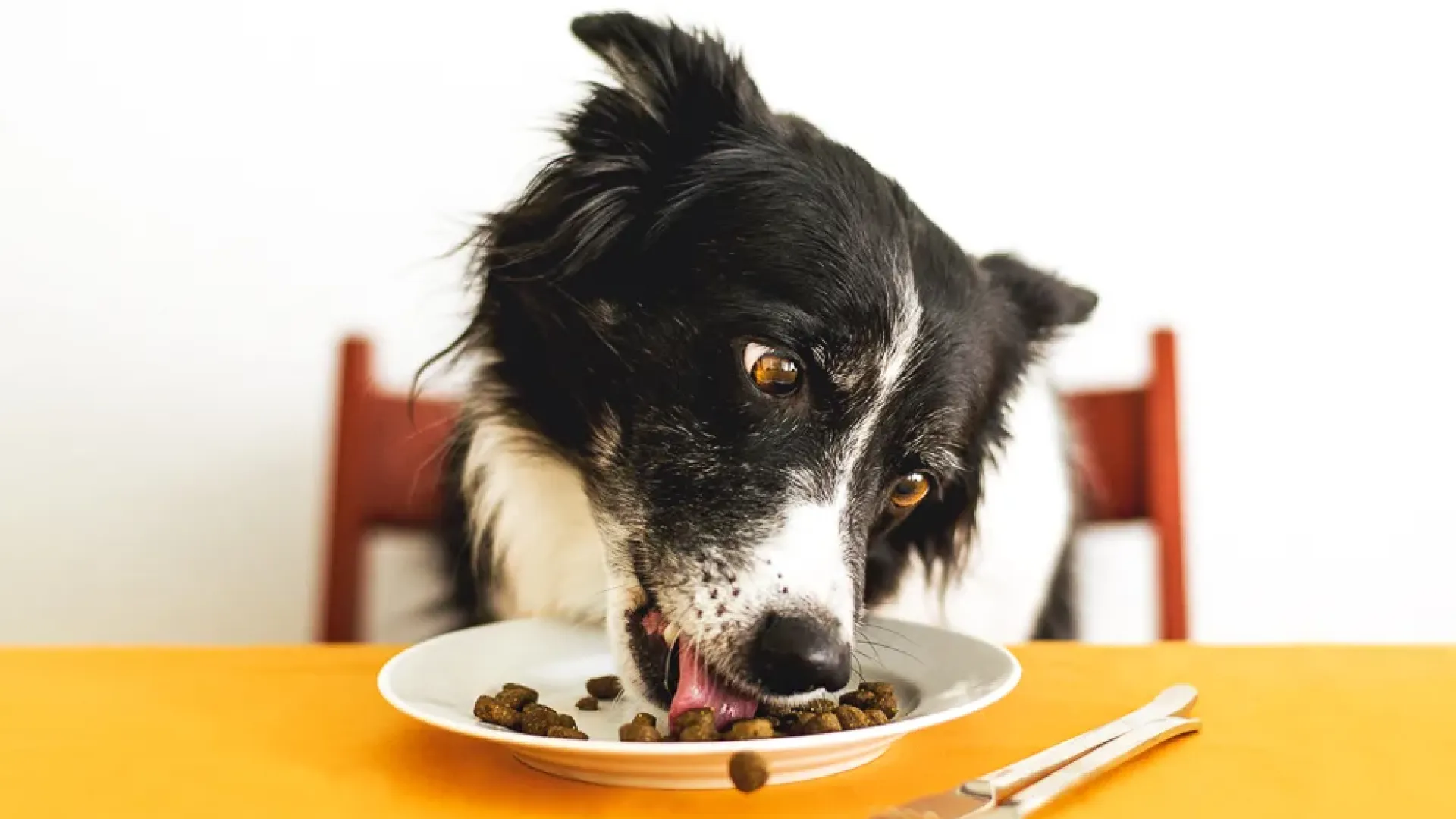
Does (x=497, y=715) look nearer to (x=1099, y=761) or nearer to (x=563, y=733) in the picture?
(x=563, y=733)

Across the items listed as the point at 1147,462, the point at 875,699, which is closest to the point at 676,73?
the point at 875,699

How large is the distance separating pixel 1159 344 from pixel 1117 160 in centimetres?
50

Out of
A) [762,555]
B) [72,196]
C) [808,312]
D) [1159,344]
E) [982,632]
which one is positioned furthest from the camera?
[72,196]

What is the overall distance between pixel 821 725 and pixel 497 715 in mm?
291

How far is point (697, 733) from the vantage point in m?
0.95

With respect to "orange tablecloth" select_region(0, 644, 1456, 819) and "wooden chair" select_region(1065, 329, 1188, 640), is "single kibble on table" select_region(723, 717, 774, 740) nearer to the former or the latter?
"orange tablecloth" select_region(0, 644, 1456, 819)

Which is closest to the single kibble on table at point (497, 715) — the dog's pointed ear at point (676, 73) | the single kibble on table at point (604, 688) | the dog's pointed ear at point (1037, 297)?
the single kibble on table at point (604, 688)

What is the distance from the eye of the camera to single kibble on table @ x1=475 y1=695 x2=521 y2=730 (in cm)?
97

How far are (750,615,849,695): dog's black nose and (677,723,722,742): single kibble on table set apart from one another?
0.10 meters

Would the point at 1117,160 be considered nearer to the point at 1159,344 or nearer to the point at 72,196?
the point at 1159,344

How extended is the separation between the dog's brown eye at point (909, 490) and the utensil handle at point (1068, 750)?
42 centimetres

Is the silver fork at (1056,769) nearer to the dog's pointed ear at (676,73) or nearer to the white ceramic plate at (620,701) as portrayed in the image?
the white ceramic plate at (620,701)

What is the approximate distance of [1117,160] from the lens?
7.72 feet

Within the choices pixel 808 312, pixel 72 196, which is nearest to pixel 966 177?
pixel 808 312
